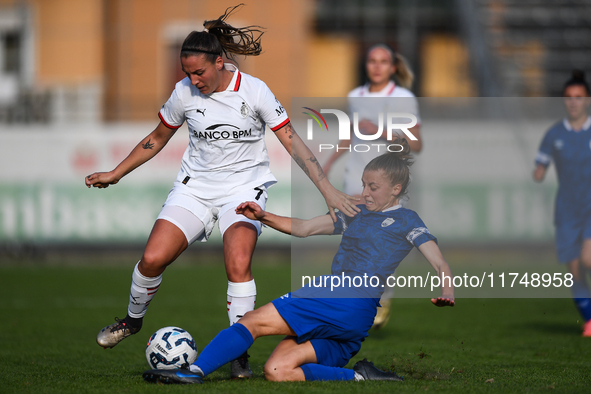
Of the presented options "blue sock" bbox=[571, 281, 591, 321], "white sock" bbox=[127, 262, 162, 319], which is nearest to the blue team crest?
"white sock" bbox=[127, 262, 162, 319]

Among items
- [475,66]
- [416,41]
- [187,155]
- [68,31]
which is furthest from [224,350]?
[416,41]

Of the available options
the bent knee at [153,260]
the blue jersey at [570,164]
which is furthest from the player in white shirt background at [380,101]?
the bent knee at [153,260]

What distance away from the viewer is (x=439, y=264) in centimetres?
401

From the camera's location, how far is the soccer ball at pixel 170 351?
→ 409 cm

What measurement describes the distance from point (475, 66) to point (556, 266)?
10.2m

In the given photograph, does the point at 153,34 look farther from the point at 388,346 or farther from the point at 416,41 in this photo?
the point at 388,346

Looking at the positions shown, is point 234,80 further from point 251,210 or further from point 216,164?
point 251,210

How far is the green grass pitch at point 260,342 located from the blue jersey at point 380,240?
631mm

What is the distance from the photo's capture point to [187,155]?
4.82 metres

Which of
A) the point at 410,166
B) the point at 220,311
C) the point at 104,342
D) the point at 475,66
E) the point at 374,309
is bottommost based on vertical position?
the point at 220,311

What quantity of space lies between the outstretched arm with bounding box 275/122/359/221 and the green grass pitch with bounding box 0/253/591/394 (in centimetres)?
98

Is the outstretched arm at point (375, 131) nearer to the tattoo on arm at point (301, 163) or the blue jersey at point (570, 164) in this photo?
the tattoo on arm at point (301, 163)

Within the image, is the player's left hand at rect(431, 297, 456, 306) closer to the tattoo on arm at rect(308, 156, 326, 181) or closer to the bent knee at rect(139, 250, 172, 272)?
the tattoo on arm at rect(308, 156, 326, 181)

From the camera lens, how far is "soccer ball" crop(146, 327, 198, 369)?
4086 millimetres
